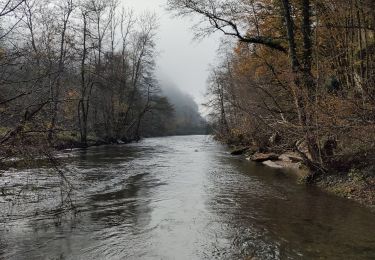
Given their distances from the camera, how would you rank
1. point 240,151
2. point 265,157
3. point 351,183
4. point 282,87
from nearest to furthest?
point 351,183
point 282,87
point 265,157
point 240,151

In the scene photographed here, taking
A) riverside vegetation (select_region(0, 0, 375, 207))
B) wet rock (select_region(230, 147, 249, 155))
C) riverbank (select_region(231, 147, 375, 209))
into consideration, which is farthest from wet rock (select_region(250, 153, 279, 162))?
wet rock (select_region(230, 147, 249, 155))

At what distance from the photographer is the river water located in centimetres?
777

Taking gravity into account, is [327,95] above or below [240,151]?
above

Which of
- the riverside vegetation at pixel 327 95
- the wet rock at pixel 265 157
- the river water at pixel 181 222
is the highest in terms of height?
the riverside vegetation at pixel 327 95

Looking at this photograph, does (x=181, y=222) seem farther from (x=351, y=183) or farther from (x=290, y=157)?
(x=290, y=157)

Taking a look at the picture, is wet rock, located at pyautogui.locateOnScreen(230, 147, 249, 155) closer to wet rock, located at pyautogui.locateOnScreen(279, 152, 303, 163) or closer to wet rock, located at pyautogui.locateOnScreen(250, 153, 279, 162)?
wet rock, located at pyautogui.locateOnScreen(250, 153, 279, 162)

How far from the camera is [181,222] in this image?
9.98 m

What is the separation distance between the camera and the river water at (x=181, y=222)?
777 cm

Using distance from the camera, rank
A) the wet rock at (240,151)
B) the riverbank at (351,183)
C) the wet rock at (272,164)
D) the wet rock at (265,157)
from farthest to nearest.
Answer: the wet rock at (240,151)
the wet rock at (265,157)
the wet rock at (272,164)
the riverbank at (351,183)

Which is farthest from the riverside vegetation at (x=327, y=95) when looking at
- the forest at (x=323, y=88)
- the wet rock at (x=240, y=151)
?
the wet rock at (x=240, y=151)

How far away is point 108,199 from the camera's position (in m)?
12.4

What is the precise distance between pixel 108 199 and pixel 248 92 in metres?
11.4

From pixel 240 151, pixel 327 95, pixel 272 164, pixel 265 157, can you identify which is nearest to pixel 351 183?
pixel 327 95

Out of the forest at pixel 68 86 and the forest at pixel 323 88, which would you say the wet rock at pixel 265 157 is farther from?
the forest at pixel 68 86
